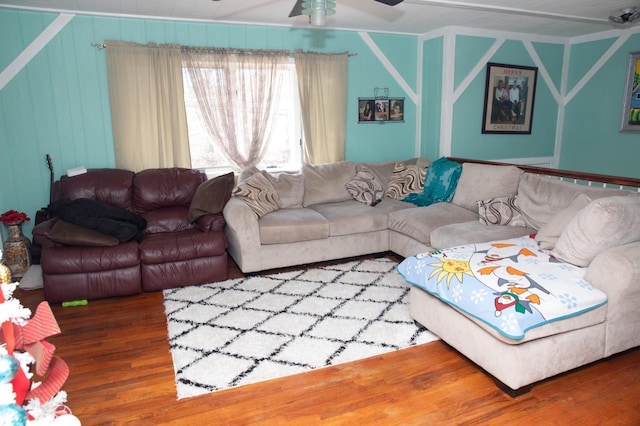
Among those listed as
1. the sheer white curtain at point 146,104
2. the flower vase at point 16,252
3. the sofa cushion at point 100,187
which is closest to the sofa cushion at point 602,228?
the sofa cushion at point 100,187

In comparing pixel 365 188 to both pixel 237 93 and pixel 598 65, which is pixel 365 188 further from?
pixel 598 65

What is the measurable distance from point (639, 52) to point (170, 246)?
5.52m

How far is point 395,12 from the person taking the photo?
4383 millimetres

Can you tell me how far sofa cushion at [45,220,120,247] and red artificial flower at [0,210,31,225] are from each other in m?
0.91

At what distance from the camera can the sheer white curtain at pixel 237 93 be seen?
15.1 ft

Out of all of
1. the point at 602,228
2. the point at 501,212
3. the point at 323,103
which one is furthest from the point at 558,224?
the point at 323,103

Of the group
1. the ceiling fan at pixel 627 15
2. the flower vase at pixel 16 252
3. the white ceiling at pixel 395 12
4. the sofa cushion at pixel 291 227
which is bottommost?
the flower vase at pixel 16 252

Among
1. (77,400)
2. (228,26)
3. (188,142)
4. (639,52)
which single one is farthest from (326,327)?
(639,52)

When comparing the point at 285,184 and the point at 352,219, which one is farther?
the point at 285,184

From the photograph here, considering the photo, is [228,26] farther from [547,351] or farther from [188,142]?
[547,351]

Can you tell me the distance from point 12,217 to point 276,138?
275cm

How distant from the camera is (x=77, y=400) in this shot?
2242mm

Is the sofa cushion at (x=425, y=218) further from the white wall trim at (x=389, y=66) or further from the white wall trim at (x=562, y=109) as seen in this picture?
the white wall trim at (x=562, y=109)

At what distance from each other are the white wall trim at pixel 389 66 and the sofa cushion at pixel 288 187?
195 centimetres
